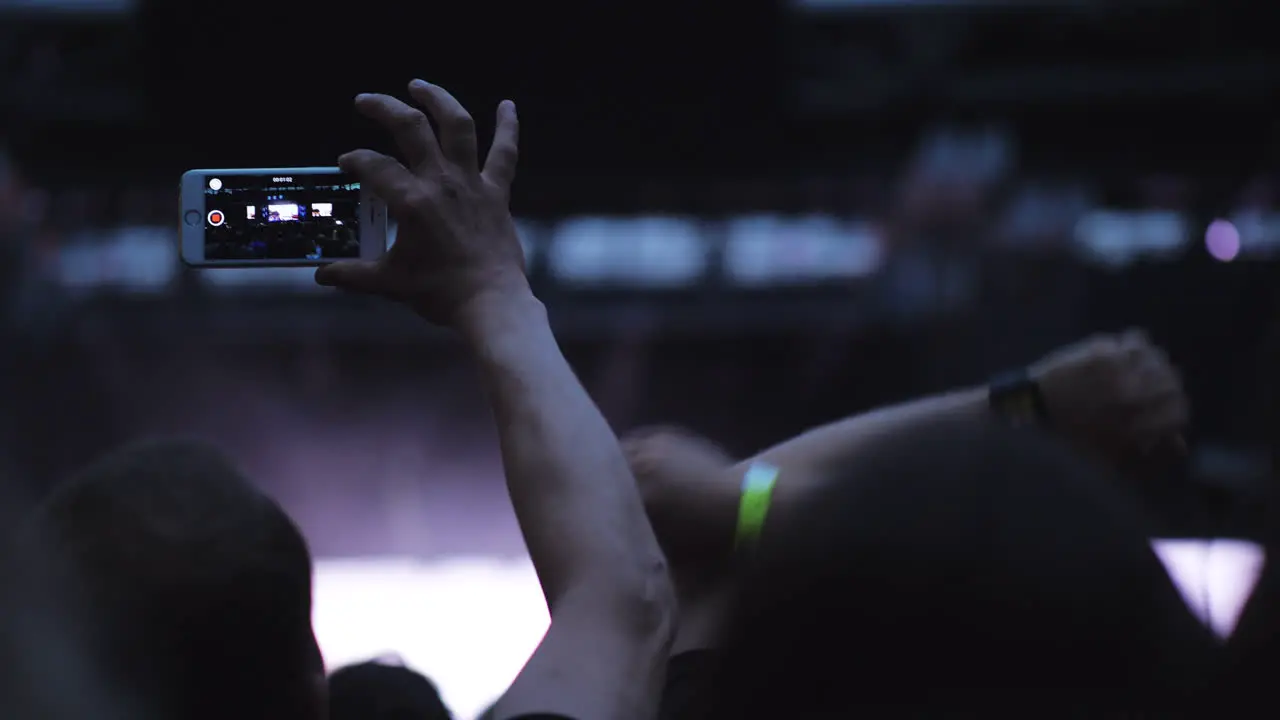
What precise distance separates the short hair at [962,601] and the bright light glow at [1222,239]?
4.24 m

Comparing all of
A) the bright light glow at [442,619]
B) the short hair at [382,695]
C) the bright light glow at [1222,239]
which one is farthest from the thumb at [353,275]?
the bright light glow at [1222,239]

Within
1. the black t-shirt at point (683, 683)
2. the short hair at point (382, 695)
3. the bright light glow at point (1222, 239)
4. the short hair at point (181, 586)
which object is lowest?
the short hair at point (382, 695)

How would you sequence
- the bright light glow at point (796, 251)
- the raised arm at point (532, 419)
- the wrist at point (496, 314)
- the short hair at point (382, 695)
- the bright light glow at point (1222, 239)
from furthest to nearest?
the bright light glow at point (796, 251)
the bright light glow at point (1222, 239)
the short hair at point (382, 695)
the wrist at point (496, 314)
the raised arm at point (532, 419)

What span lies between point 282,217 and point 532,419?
9.8 inches

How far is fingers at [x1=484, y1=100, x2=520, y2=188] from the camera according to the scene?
0.70 metres

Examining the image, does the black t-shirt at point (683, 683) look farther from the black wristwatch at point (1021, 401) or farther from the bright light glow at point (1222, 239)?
the bright light glow at point (1222, 239)

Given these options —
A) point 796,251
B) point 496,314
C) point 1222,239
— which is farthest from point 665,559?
point 1222,239

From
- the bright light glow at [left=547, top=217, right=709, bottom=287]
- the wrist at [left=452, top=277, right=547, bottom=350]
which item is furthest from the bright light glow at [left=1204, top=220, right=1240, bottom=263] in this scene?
the wrist at [left=452, top=277, right=547, bottom=350]

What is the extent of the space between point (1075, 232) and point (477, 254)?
13.8 feet

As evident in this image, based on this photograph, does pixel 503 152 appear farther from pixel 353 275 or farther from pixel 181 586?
pixel 181 586

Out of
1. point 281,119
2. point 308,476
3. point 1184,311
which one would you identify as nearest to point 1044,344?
point 1184,311

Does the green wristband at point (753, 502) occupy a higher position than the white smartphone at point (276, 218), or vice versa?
the white smartphone at point (276, 218)

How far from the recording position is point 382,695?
93cm

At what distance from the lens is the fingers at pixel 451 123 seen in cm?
67
